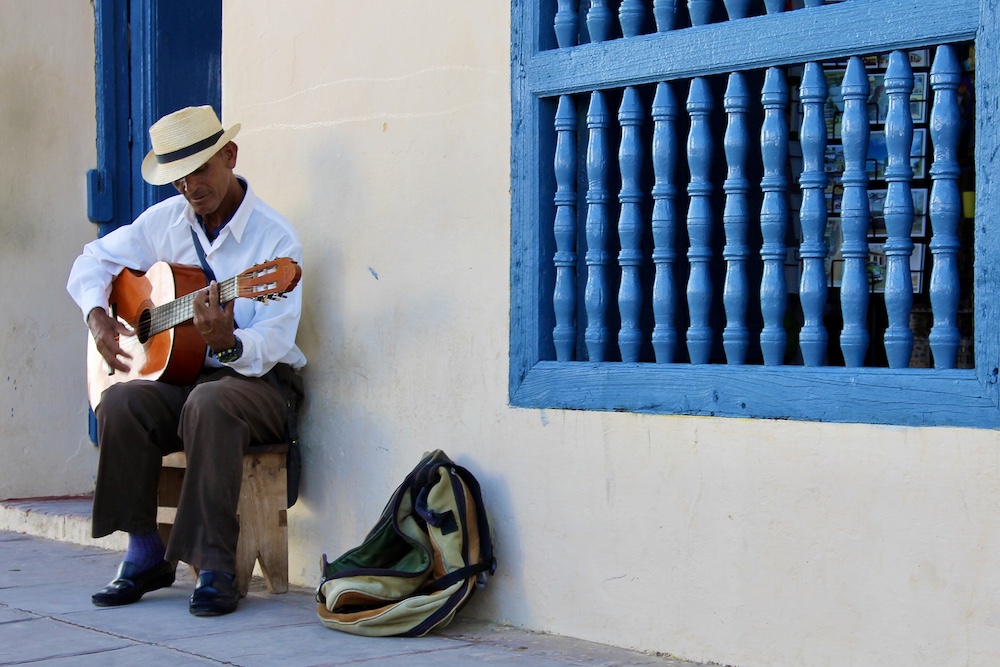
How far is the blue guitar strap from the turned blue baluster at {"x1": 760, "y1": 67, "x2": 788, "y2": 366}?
1943 millimetres

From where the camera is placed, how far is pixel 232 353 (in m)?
3.93

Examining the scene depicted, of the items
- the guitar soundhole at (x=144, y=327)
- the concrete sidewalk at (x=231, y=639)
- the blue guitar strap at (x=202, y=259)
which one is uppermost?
the blue guitar strap at (x=202, y=259)

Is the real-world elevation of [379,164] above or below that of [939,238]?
above

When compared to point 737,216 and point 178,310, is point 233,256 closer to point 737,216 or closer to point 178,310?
point 178,310

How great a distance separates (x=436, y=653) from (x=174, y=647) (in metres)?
0.70

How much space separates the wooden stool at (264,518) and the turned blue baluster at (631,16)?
1.76 meters

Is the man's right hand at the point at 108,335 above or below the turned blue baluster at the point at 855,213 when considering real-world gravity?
below

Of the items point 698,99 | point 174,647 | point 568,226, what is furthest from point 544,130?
point 174,647

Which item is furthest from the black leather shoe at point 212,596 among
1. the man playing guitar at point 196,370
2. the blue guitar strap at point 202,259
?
the blue guitar strap at point 202,259

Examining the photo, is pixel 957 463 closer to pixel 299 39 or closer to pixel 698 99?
pixel 698 99

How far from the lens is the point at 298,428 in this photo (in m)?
4.39

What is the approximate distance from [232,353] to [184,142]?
0.77 metres

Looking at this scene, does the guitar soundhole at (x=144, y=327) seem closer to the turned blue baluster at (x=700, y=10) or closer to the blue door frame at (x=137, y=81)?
the blue door frame at (x=137, y=81)

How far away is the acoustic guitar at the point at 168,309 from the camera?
12.3 feet
